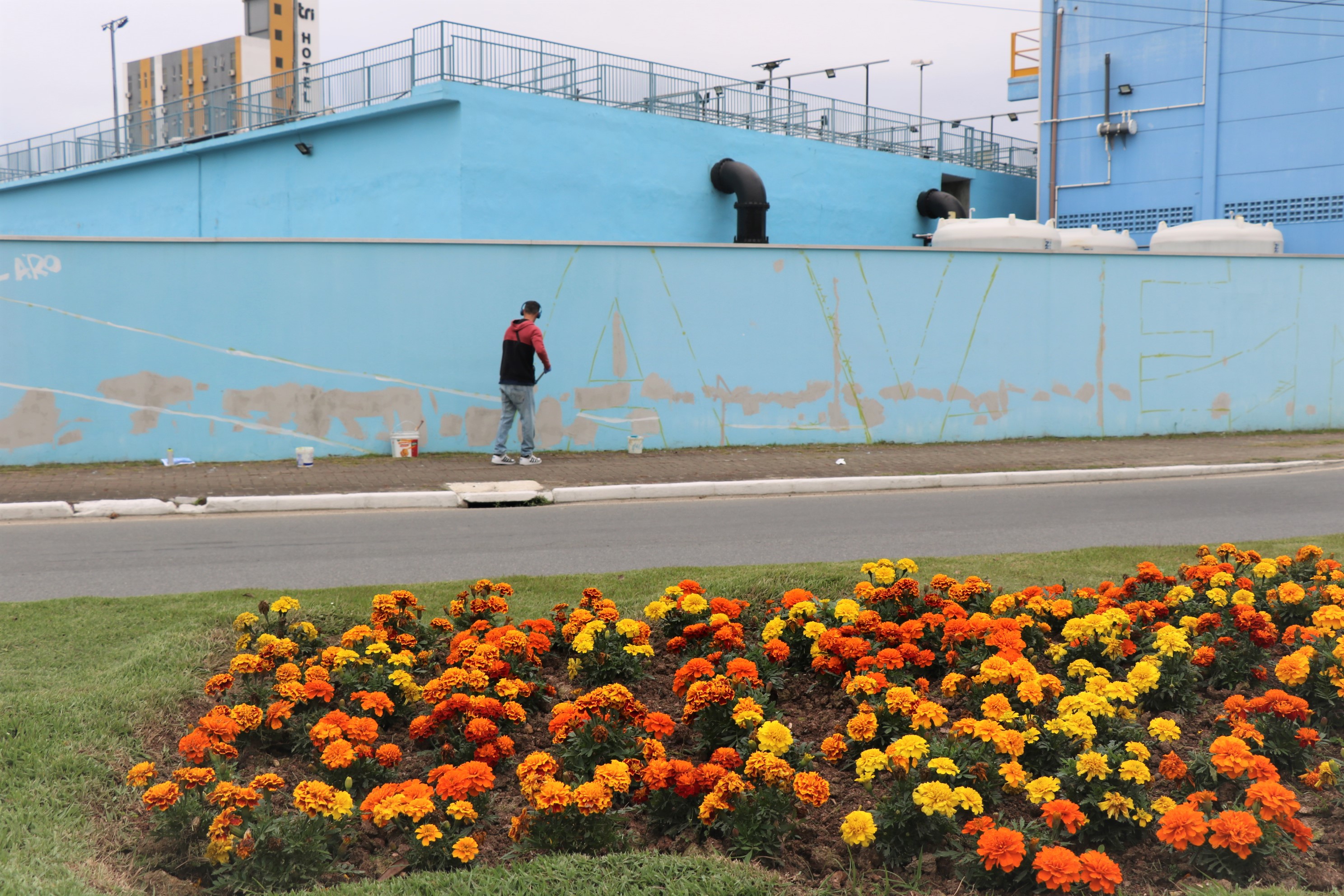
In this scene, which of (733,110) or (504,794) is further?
(733,110)

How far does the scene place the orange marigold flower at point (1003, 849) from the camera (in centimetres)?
311

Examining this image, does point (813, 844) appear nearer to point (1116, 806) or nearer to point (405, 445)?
point (1116, 806)

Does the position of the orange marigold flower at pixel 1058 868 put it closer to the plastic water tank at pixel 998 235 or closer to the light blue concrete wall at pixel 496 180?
the light blue concrete wall at pixel 496 180

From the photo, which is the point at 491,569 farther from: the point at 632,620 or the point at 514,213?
the point at 514,213

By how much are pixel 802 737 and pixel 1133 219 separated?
86.9 ft

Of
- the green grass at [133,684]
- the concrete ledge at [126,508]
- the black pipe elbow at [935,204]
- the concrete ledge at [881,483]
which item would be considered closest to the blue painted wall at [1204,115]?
the black pipe elbow at [935,204]

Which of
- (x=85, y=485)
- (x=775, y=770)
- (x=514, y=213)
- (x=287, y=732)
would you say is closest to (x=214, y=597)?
(x=287, y=732)

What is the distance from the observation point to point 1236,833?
10.4 feet

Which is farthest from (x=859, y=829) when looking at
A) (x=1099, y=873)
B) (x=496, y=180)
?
(x=496, y=180)

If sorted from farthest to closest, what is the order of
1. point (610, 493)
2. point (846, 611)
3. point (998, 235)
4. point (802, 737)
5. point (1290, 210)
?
point (1290, 210)
point (998, 235)
point (610, 493)
point (846, 611)
point (802, 737)

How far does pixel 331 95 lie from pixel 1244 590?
1970cm

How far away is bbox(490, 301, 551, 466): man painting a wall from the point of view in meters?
13.5

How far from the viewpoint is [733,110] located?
24.2 meters

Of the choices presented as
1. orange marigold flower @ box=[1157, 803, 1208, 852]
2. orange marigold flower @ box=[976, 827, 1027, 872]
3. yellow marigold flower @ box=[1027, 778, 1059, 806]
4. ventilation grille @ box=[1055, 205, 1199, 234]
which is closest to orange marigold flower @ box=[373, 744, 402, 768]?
orange marigold flower @ box=[976, 827, 1027, 872]
